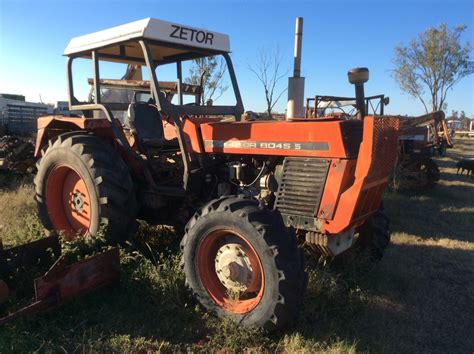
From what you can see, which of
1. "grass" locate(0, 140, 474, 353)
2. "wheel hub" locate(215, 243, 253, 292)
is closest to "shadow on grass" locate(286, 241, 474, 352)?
"grass" locate(0, 140, 474, 353)

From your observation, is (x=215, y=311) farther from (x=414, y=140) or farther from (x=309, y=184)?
(x=414, y=140)

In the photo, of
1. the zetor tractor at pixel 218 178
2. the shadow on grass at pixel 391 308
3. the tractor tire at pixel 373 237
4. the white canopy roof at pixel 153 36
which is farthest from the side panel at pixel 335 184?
the white canopy roof at pixel 153 36

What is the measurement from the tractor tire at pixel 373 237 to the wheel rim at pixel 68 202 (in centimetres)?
270

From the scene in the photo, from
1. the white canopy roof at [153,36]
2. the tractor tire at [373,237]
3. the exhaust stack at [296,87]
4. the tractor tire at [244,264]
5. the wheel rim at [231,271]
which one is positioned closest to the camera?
the tractor tire at [244,264]

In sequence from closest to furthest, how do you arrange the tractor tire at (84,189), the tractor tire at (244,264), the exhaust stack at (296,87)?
the tractor tire at (244,264) < the tractor tire at (84,189) < the exhaust stack at (296,87)

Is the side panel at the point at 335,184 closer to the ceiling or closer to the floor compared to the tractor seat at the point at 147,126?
closer to the floor

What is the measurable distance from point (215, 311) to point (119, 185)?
1.47 m

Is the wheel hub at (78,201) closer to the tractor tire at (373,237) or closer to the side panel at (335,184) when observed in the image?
the side panel at (335,184)

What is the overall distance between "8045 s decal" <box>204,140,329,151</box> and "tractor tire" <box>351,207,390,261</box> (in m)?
1.30

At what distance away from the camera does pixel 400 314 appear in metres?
3.54

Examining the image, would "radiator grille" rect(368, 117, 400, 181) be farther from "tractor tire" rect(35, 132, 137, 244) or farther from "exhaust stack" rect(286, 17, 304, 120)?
"exhaust stack" rect(286, 17, 304, 120)

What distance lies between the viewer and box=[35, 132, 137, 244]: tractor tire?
12.6ft

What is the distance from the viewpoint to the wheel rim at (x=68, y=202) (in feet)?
14.0

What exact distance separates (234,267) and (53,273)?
128cm
